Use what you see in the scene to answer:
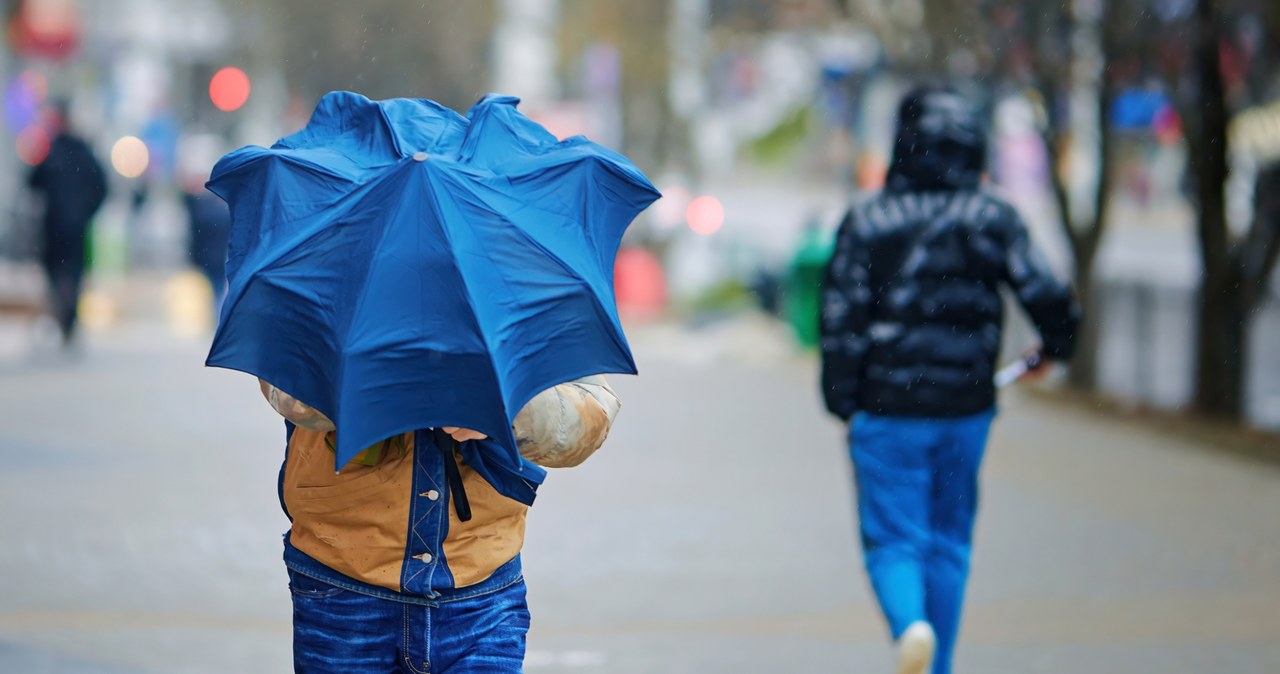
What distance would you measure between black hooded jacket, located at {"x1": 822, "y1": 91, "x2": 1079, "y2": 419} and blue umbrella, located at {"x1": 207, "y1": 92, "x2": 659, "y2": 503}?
2082 mm

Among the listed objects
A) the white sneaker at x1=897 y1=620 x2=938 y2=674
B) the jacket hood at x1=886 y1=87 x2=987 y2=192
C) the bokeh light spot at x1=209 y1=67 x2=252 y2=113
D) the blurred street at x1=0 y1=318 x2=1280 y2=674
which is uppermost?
the bokeh light spot at x1=209 y1=67 x2=252 y2=113

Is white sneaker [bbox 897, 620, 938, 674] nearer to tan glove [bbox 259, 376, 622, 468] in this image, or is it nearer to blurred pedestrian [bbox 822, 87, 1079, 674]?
blurred pedestrian [bbox 822, 87, 1079, 674]

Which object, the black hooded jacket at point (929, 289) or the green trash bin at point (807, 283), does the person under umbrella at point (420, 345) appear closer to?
the black hooded jacket at point (929, 289)

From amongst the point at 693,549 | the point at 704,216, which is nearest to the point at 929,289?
the point at 693,549

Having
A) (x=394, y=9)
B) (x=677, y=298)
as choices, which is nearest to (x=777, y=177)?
(x=394, y=9)

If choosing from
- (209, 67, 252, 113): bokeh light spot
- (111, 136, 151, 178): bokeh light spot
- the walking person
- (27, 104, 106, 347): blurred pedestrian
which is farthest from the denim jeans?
(111, 136, 151, 178): bokeh light spot

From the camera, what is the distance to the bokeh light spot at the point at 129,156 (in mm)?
39156

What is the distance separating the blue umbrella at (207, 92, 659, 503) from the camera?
3057mm

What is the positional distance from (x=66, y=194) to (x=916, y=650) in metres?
12.5

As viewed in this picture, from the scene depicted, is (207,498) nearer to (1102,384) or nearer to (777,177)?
(1102,384)

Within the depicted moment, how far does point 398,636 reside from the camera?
3297 millimetres

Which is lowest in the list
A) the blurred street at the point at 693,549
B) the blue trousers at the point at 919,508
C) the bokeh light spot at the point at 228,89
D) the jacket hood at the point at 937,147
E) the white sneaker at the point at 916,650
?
the blurred street at the point at 693,549

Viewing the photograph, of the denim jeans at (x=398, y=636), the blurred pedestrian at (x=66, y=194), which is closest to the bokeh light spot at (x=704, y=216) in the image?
the blurred pedestrian at (x=66, y=194)

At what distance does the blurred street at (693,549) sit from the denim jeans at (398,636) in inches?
116
